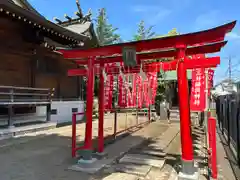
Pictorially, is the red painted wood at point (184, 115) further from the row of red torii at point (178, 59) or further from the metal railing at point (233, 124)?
the metal railing at point (233, 124)

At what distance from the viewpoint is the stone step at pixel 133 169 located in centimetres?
505

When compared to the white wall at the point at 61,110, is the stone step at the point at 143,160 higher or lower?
lower

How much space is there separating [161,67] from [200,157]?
328cm

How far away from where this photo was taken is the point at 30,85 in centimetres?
1095

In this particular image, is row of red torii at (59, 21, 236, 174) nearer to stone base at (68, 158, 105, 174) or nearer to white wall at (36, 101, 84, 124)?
stone base at (68, 158, 105, 174)

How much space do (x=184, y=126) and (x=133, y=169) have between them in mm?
1789

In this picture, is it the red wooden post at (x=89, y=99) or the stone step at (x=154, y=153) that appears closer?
the red wooden post at (x=89, y=99)

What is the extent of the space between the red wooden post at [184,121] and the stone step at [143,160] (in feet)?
3.76

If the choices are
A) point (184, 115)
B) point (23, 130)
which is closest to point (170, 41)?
point (184, 115)

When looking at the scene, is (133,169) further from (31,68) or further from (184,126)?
(31,68)

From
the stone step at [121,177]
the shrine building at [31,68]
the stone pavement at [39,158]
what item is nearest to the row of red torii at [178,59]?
the stone pavement at [39,158]

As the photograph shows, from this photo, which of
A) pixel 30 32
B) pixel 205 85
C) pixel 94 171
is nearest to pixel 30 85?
pixel 30 32

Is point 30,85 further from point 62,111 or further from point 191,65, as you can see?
point 191,65

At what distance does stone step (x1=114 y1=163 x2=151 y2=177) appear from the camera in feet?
16.6
